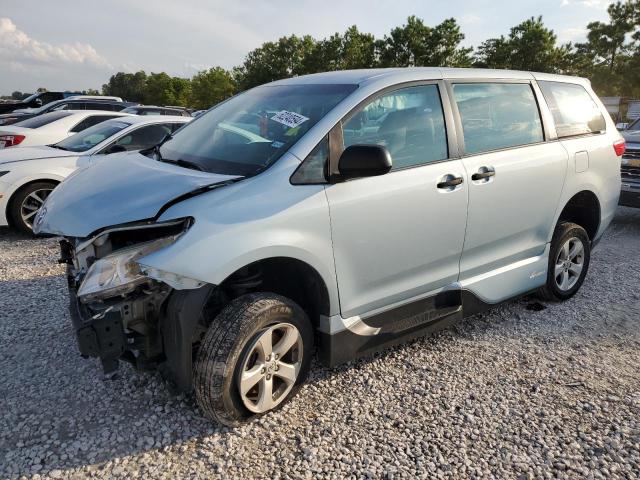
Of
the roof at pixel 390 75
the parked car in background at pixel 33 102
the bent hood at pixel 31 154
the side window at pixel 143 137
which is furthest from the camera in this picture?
the parked car in background at pixel 33 102

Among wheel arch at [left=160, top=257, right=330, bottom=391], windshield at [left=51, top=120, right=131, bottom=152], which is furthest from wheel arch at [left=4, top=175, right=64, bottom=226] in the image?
wheel arch at [left=160, top=257, right=330, bottom=391]

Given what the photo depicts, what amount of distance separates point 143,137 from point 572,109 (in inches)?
207

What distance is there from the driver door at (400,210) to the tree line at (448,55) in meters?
43.2

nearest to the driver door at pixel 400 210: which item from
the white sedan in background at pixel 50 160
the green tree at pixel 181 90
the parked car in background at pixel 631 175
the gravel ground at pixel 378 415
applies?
the gravel ground at pixel 378 415

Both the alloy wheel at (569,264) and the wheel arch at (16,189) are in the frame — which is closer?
the alloy wheel at (569,264)

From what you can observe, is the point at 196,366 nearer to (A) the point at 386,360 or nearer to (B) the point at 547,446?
(A) the point at 386,360

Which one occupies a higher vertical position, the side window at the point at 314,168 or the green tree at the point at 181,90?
the green tree at the point at 181,90

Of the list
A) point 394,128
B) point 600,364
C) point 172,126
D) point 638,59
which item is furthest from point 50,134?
point 638,59

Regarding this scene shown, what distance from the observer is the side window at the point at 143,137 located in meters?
6.61

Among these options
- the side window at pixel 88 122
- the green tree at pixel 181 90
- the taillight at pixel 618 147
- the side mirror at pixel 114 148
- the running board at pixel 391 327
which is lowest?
the running board at pixel 391 327

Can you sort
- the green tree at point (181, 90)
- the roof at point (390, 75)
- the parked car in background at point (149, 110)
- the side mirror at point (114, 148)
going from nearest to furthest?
the roof at point (390, 75) < the side mirror at point (114, 148) < the parked car in background at point (149, 110) < the green tree at point (181, 90)

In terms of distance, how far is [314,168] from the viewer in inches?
103

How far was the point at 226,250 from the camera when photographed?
2.28 meters

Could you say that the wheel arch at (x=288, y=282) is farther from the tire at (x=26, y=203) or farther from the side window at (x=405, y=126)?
the tire at (x=26, y=203)
